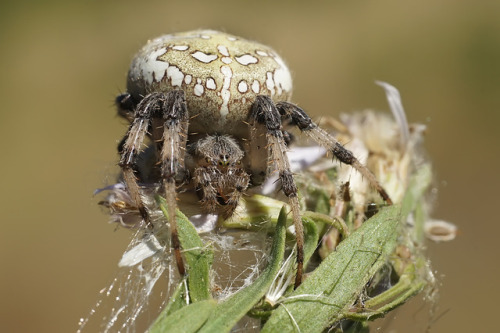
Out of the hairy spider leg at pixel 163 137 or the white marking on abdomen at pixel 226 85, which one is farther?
the white marking on abdomen at pixel 226 85

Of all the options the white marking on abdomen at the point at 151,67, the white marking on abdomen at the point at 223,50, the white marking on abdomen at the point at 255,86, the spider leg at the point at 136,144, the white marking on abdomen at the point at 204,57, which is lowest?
the spider leg at the point at 136,144

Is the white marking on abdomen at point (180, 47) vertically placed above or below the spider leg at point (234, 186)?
above

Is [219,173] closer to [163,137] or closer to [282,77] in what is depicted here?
[163,137]

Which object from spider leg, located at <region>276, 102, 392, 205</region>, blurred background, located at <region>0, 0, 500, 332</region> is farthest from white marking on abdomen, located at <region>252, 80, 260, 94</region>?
blurred background, located at <region>0, 0, 500, 332</region>

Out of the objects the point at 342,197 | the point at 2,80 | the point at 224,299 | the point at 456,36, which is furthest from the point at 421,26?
the point at 224,299

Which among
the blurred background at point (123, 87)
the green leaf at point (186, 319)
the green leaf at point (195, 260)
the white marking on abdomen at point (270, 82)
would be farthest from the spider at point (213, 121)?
the blurred background at point (123, 87)

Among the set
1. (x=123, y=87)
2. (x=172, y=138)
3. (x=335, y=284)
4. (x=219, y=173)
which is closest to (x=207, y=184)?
(x=219, y=173)

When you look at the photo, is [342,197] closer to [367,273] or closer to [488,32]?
[367,273]

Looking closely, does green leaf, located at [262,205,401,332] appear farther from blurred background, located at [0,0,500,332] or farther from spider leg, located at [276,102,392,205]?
blurred background, located at [0,0,500,332]

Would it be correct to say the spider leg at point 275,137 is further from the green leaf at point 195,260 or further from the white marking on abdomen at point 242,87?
the green leaf at point 195,260
